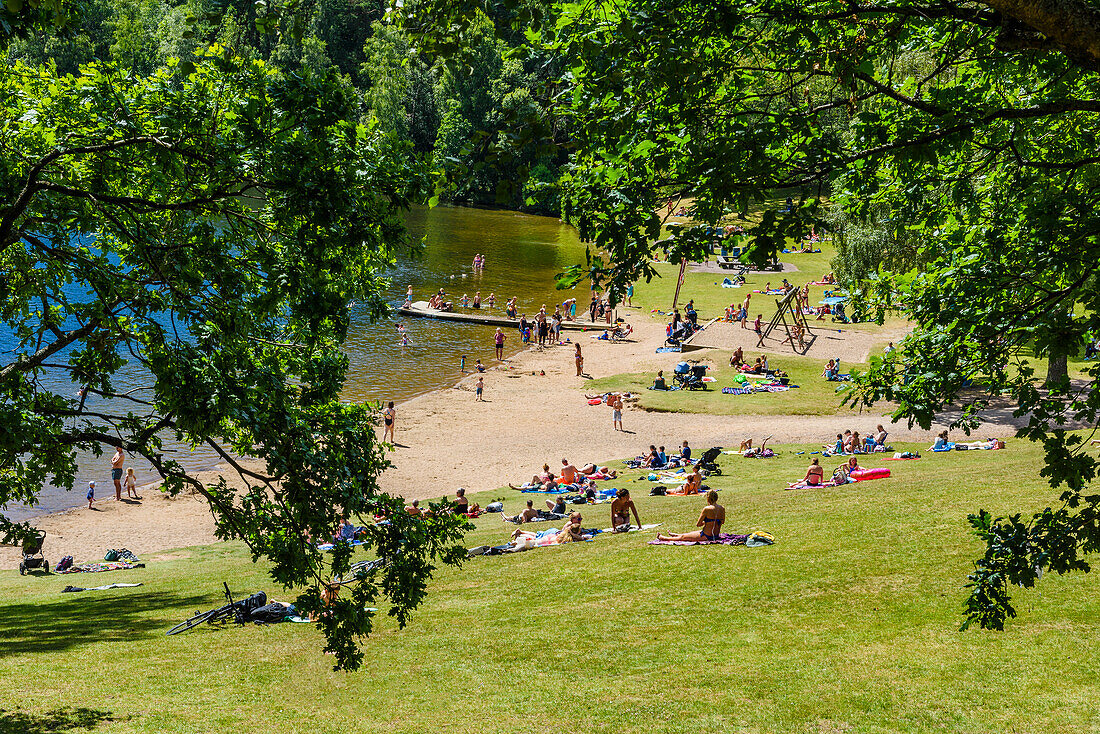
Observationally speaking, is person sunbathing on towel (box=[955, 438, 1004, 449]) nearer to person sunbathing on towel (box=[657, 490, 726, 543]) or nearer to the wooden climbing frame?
person sunbathing on towel (box=[657, 490, 726, 543])

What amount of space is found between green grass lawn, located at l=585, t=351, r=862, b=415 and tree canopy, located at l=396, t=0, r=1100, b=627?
24.6 meters

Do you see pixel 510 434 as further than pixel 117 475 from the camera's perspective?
Yes

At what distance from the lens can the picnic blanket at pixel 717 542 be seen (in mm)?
17000

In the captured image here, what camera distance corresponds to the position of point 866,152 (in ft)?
23.9

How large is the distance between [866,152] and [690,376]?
30263 mm

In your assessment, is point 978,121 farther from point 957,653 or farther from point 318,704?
point 318,704

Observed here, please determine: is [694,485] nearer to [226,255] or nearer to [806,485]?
[806,485]

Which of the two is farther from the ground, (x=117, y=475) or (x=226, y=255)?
(x=226, y=255)

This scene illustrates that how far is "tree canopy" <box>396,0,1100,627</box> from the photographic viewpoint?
7.03 m

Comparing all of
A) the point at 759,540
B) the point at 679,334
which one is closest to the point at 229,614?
the point at 759,540

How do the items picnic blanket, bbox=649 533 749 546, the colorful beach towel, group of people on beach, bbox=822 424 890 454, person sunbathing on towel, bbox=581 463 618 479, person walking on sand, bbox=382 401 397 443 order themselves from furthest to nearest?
person walking on sand, bbox=382 401 397 443 → group of people on beach, bbox=822 424 890 454 → person sunbathing on towel, bbox=581 463 618 479 → the colorful beach towel → picnic blanket, bbox=649 533 749 546

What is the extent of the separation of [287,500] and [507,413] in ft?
88.5

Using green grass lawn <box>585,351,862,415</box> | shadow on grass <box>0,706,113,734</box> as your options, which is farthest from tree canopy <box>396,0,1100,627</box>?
green grass lawn <box>585,351,862,415</box>

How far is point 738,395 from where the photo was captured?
35656mm
